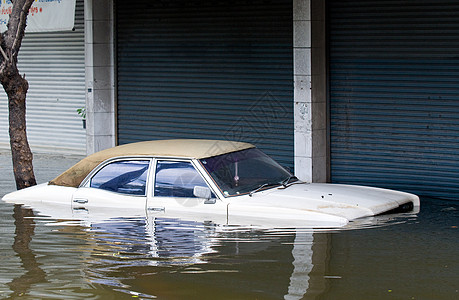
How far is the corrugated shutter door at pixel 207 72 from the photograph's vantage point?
1476 cm

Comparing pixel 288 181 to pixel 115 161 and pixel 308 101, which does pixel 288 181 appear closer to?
pixel 115 161

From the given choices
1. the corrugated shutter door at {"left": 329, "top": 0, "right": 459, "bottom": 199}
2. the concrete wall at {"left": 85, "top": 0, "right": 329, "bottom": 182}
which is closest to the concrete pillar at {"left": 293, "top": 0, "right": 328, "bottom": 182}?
the concrete wall at {"left": 85, "top": 0, "right": 329, "bottom": 182}

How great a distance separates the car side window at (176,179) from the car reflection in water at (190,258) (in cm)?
30

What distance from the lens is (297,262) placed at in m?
7.88

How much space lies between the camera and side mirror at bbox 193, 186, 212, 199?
8.92 m

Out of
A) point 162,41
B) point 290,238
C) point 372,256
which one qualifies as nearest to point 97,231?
point 290,238

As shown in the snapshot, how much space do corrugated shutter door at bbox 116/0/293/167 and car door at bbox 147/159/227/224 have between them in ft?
18.1

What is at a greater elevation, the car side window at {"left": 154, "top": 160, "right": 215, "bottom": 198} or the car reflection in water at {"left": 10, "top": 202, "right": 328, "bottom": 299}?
the car side window at {"left": 154, "top": 160, "right": 215, "bottom": 198}

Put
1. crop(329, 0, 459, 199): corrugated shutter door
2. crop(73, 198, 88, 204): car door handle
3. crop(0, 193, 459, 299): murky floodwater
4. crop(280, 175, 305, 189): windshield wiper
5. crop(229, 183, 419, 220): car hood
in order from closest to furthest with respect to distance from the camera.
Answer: crop(0, 193, 459, 299): murky floodwater → crop(229, 183, 419, 220): car hood → crop(280, 175, 305, 189): windshield wiper → crop(73, 198, 88, 204): car door handle → crop(329, 0, 459, 199): corrugated shutter door

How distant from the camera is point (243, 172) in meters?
9.52

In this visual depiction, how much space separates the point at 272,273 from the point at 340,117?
6.97m

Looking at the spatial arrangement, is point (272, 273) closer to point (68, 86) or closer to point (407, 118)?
point (407, 118)

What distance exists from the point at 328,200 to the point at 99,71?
9256 millimetres

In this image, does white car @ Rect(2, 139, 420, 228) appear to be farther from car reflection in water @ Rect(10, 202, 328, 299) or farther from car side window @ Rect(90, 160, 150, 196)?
car reflection in water @ Rect(10, 202, 328, 299)
